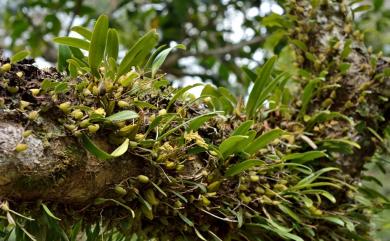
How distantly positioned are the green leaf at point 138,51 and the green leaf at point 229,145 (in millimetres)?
206

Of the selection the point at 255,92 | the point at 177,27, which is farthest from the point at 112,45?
the point at 177,27

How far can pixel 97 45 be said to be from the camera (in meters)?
0.84

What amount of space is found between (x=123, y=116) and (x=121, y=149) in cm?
6

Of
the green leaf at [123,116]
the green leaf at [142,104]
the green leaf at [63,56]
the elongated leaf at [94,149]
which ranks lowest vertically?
the elongated leaf at [94,149]

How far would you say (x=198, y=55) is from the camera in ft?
8.14

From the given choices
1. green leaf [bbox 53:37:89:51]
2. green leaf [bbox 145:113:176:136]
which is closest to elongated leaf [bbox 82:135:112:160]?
green leaf [bbox 145:113:176:136]

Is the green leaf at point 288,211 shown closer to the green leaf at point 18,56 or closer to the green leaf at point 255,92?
the green leaf at point 255,92

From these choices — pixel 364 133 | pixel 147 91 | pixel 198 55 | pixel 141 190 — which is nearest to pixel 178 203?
pixel 141 190

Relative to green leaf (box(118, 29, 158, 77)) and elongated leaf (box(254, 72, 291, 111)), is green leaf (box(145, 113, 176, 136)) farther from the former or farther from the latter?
elongated leaf (box(254, 72, 291, 111))

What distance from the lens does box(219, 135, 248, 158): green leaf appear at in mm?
918

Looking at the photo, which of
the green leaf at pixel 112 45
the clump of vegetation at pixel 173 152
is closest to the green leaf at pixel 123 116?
the clump of vegetation at pixel 173 152

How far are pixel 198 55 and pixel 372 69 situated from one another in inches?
47.7

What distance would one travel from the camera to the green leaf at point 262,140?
0.97 meters

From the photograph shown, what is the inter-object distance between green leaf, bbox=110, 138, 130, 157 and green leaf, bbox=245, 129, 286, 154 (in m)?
0.28
